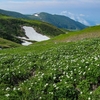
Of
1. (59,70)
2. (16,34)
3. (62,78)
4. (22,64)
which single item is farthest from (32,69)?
(16,34)

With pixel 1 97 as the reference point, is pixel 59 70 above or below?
above

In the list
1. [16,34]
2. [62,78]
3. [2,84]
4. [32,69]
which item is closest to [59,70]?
[62,78]

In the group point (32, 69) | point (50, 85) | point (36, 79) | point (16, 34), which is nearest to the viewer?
point (50, 85)

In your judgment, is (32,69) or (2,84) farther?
(32,69)

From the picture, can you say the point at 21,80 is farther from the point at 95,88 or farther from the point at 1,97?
the point at 95,88

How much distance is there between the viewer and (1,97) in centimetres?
1559

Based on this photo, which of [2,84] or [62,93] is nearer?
[62,93]

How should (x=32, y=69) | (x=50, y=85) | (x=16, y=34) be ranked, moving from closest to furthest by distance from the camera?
1. (x=50, y=85)
2. (x=32, y=69)
3. (x=16, y=34)

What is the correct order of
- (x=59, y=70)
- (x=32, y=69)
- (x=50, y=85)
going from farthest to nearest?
(x=32, y=69), (x=59, y=70), (x=50, y=85)

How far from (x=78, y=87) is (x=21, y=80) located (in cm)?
584

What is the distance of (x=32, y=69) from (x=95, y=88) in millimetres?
7374

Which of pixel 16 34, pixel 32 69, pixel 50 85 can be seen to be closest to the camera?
pixel 50 85

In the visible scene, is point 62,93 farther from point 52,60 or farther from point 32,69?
point 52,60

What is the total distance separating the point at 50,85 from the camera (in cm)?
1606
